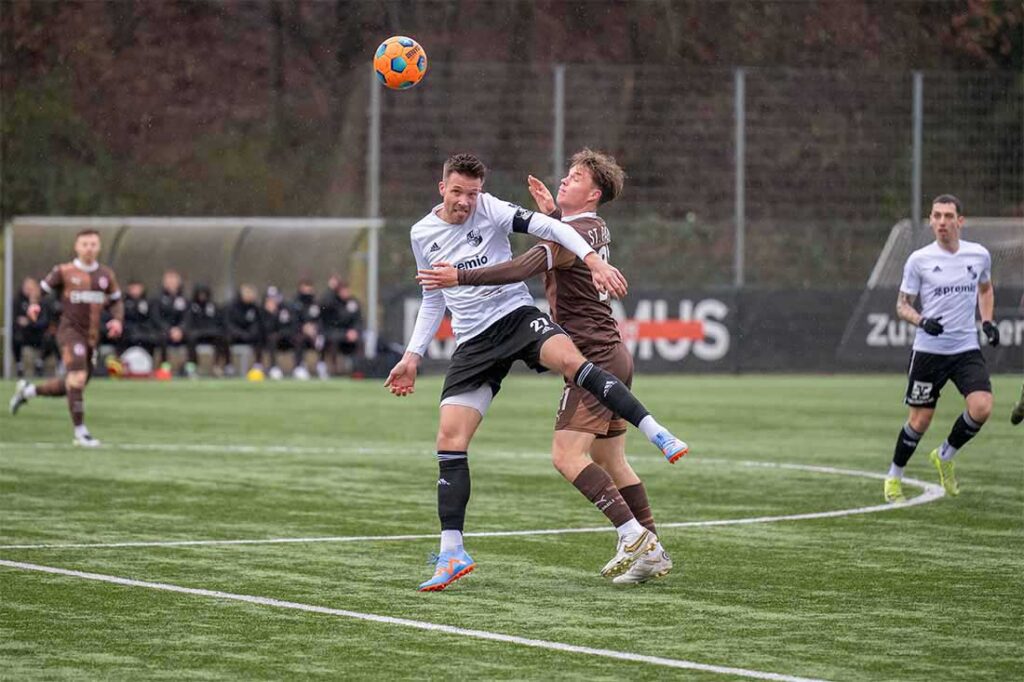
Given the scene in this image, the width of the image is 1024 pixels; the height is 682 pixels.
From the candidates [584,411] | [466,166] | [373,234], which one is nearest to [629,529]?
[584,411]

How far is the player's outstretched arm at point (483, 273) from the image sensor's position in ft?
29.1

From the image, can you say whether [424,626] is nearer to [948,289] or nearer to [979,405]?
[979,405]

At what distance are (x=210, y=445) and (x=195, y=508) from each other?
17.3 ft

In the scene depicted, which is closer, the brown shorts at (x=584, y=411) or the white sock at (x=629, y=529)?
the white sock at (x=629, y=529)

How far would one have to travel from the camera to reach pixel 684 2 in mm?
43188

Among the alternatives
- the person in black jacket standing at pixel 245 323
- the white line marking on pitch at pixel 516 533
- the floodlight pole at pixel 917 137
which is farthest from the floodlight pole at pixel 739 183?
the white line marking on pitch at pixel 516 533

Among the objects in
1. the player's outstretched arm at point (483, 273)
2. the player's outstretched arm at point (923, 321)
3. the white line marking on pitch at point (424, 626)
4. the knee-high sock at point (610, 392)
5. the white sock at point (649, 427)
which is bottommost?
the white line marking on pitch at point (424, 626)

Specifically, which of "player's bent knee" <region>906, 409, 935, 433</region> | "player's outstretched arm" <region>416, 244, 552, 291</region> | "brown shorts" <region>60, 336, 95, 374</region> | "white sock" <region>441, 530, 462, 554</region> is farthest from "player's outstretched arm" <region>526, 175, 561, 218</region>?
"brown shorts" <region>60, 336, 95, 374</region>

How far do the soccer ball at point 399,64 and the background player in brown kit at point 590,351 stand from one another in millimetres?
2490

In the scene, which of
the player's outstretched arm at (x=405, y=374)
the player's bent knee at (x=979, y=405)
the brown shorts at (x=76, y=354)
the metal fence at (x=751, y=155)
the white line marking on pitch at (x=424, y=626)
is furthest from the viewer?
the metal fence at (x=751, y=155)

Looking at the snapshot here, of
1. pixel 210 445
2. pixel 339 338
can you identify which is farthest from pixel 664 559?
pixel 339 338

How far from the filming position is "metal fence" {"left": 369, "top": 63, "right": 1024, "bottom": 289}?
3284 cm

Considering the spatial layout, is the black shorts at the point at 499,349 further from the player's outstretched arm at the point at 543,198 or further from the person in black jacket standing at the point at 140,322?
the person in black jacket standing at the point at 140,322

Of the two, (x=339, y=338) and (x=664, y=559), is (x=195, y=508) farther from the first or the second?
(x=339, y=338)
